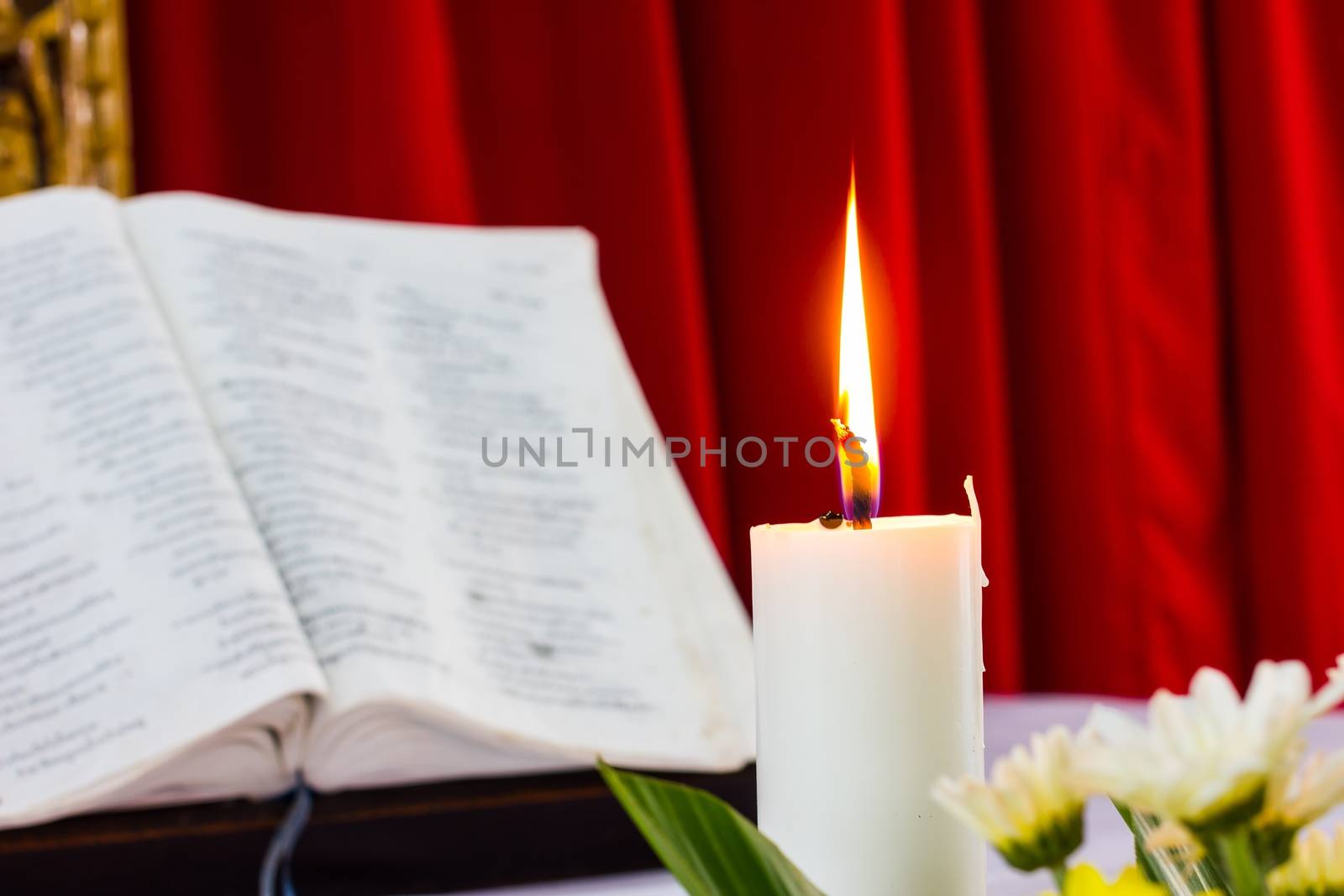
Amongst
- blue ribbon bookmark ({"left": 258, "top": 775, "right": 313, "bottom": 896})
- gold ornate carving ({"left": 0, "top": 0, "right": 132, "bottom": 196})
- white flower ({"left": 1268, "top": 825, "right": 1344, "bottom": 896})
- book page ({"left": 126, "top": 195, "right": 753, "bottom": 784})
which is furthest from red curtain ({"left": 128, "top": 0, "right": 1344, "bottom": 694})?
white flower ({"left": 1268, "top": 825, "right": 1344, "bottom": 896})

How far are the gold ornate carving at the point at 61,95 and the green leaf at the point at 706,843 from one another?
0.74 meters

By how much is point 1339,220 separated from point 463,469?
2.85 feet

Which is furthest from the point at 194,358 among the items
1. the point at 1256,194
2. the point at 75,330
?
the point at 1256,194

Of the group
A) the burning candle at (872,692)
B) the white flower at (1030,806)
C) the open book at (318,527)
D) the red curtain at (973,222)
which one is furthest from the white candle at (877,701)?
the red curtain at (973,222)

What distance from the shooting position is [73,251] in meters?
0.57

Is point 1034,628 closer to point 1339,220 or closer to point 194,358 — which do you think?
point 1339,220

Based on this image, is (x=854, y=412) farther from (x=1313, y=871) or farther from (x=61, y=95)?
(x=61, y=95)

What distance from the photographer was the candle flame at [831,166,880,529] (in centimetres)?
27

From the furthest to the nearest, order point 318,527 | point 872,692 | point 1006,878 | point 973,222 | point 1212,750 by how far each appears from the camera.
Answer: point 973,222, point 318,527, point 1006,878, point 872,692, point 1212,750

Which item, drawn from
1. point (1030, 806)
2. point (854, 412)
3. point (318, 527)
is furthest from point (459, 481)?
point (1030, 806)

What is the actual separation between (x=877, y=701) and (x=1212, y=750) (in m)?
0.12

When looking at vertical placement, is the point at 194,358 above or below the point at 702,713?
above

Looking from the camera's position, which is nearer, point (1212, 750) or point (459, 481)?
point (1212, 750)

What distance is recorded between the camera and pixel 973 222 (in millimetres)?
1043
